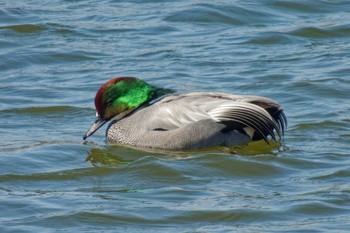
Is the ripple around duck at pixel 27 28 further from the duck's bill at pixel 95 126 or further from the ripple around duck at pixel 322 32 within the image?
the duck's bill at pixel 95 126

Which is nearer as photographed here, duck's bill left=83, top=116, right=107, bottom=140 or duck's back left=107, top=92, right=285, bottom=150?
duck's back left=107, top=92, right=285, bottom=150


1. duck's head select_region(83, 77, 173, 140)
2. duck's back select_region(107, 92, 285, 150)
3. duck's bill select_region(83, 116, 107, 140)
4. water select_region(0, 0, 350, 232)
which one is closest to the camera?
water select_region(0, 0, 350, 232)

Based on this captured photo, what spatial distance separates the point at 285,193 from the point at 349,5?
8710 mm

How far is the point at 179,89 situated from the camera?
13578mm

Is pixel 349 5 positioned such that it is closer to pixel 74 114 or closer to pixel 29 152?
pixel 74 114

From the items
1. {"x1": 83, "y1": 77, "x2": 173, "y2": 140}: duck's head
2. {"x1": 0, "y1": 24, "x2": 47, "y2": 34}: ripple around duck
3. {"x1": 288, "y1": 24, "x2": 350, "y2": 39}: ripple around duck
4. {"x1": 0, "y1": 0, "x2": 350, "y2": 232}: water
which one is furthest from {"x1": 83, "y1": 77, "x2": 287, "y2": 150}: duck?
{"x1": 0, "y1": 24, "x2": 47, "y2": 34}: ripple around duck

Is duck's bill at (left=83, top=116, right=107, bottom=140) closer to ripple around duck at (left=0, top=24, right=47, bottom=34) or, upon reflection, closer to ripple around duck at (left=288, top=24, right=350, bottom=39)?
ripple around duck at (left=288, top=24, right=350, bottom=39)

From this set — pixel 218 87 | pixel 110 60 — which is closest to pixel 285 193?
pixel 218 87

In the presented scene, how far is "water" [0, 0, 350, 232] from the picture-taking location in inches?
347

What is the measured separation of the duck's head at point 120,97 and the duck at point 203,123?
0.27 m

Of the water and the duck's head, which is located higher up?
the duck's head

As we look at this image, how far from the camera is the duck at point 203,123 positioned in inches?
434

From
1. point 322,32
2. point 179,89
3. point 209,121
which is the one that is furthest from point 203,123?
point 322,32

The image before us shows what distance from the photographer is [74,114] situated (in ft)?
41.4
